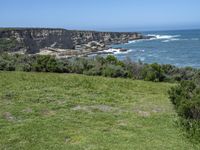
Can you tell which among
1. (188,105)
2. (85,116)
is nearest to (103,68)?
(85,116)

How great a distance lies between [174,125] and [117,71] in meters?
8.04

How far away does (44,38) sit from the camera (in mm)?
73625

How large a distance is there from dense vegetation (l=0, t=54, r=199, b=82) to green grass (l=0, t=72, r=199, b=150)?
240 centimetres

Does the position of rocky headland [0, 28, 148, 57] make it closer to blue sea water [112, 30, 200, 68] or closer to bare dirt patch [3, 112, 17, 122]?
blue sea water [112, 30, 200, 68]

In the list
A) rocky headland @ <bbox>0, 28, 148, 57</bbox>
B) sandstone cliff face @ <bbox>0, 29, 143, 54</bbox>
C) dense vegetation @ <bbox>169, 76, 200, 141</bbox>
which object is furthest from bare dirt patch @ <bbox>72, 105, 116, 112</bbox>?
sandstone cliff face @ <bbox>0, 29, 143, 54</bbox>

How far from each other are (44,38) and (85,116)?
65.9m

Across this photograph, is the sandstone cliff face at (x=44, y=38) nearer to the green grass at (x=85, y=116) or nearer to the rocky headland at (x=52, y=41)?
the rocky headland at (x=52, y=41)

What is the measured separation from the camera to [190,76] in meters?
16.9

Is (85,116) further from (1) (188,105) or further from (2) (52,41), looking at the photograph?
(2) (52,41)

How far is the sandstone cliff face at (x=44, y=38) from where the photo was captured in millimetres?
62406

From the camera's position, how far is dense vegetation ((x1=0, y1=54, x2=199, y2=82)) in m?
16.5

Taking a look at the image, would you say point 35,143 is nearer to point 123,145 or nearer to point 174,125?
point 123,145

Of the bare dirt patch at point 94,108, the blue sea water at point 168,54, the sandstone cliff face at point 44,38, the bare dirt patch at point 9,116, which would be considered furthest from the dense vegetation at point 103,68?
the sandstone cliff face at point 44,38

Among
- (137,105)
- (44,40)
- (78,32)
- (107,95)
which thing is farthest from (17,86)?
(78,32)
